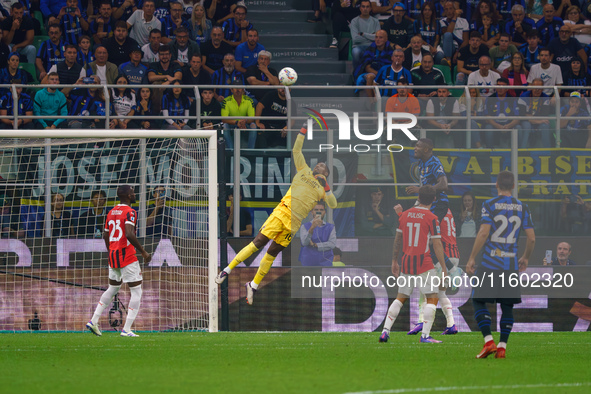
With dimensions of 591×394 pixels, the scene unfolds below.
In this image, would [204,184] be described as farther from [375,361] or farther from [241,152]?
[375,361]

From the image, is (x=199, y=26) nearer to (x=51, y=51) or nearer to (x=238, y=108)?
(x=51, y=51)

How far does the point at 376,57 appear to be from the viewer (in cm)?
1600

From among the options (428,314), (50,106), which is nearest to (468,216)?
(428,314)

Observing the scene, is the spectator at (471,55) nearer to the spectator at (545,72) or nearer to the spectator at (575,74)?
the spectator at (545,72)

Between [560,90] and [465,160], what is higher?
[560,90]

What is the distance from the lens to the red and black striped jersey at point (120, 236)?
10719mm

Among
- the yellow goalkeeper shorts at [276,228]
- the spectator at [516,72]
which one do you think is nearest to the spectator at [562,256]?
the yellow goalkeeper shorts at [276,228]

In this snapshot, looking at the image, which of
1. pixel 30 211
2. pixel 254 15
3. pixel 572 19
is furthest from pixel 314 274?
pixel 572 19

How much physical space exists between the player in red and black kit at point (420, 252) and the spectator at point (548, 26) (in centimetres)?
882

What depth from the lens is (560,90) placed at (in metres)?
15.0

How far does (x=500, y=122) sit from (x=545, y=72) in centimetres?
379

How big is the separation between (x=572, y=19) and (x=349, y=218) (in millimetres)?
8639

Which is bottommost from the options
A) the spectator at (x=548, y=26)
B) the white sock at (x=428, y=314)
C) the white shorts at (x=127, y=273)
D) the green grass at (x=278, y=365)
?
the green grass at (x=278, y=365)

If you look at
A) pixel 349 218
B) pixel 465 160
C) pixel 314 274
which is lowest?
pixel 314 274
